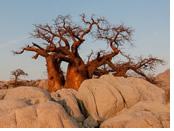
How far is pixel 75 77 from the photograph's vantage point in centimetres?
1585

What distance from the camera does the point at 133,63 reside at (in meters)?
17.1

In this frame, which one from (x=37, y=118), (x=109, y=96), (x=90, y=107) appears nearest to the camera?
(x=37, y=118)

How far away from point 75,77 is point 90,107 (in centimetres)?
632

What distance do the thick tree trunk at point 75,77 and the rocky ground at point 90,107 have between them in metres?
4.30

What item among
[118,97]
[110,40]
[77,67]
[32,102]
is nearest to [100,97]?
[118,97]

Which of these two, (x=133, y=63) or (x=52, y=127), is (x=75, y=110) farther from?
(x=133, y=63)

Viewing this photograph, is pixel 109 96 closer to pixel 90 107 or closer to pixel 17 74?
pixel 90 107

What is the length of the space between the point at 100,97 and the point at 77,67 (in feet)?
20.5

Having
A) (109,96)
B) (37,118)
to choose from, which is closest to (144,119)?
(37,118)

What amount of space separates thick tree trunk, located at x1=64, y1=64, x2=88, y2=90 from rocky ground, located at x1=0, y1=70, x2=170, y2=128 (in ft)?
14.1

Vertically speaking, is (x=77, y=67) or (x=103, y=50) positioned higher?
(x=103, y=50)

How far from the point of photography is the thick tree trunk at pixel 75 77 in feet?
51.7

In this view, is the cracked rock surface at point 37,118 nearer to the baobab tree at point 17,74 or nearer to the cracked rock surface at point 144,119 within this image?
the cracked rock surface at point 144,119

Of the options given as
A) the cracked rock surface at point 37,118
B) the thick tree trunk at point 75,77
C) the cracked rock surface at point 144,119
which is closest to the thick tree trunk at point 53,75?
the thick tree trunk at point 75,77
